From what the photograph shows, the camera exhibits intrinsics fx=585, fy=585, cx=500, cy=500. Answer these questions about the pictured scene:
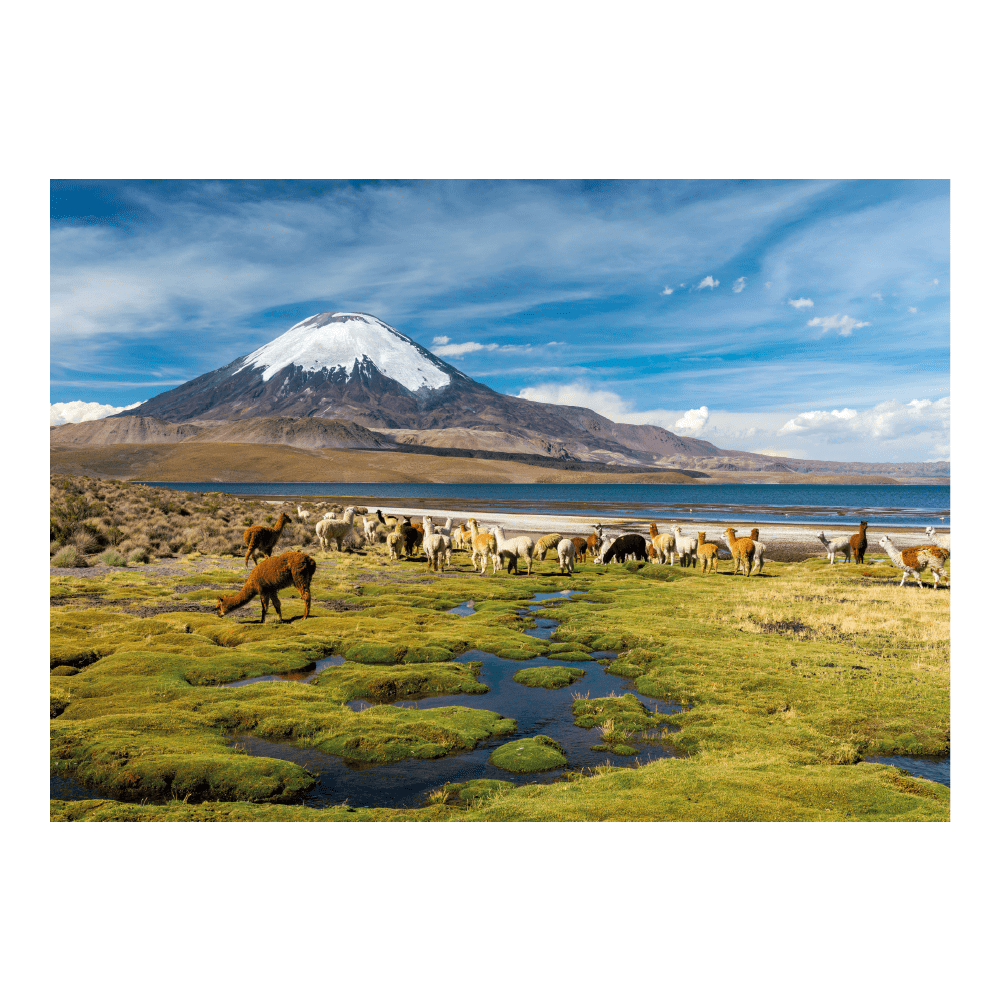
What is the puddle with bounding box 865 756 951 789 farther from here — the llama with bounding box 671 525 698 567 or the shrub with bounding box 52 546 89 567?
the shrub with bounding box 52 546 89 567

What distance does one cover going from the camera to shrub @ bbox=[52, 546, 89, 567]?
21.9 meters

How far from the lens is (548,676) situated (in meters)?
12.7

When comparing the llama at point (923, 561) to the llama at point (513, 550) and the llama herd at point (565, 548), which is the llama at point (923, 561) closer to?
the llama herd at point (565, 548)

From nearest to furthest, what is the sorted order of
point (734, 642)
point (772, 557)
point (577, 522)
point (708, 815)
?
point (708, 815) → point (734, 642) → point (772, 557) → point (577, 522)

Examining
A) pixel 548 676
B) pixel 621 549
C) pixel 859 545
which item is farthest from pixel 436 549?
pixel 859 545

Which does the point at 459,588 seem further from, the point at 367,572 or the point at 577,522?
the point at 577,522

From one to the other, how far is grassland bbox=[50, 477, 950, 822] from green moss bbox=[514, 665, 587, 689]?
0.45 m

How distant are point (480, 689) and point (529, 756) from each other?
3.27 meters

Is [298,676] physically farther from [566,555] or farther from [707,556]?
[707,556]

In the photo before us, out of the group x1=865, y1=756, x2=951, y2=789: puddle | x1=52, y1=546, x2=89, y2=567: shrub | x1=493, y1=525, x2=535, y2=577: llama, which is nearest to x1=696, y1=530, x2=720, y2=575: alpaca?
x1=493, y1=525, x2=535, y2=577: llama

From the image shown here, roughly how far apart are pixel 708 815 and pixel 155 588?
18396 mm

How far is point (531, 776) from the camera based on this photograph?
28.0 feet

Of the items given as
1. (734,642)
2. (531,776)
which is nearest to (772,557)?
(734,642)

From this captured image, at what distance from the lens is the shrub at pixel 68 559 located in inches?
862
